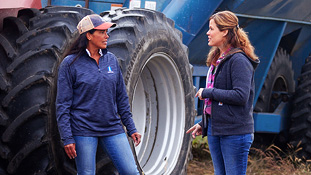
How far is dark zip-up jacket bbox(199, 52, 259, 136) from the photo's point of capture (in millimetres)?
3195

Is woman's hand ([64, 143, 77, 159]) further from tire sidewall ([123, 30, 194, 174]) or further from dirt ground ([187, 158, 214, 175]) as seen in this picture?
dirt ground ([187, 158, 214, 175])

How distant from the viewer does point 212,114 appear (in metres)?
3.32

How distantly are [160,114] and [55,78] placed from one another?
4.94 feet

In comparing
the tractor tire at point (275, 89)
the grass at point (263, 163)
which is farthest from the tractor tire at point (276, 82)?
the grass at point (263, 163)

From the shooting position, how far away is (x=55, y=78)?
3.53 m

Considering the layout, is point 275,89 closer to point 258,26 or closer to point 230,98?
point 258,26

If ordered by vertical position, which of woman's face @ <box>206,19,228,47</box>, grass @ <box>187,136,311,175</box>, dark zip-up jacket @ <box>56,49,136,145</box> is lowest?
grass @ <box>187,136,311,175</box>

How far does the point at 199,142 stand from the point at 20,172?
374 cm

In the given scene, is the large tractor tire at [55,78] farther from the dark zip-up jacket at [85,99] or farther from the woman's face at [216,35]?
the woman's face at [216,35]

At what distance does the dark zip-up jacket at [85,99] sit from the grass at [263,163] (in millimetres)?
2959

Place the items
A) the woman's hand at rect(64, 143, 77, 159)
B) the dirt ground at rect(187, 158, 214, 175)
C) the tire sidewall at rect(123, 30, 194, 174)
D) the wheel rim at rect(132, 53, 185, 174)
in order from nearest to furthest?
the woman's hand at rect(64, 143, 77, 159) → the tire sidewall at rect(123, 30, 194, 174) → the wheel rim at rect(132, 53, 185, 174) → the dirt ground at rect(187, 158, 214, 175)

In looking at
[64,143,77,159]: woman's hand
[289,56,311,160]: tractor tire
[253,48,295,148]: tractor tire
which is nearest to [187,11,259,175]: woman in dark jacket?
[64,143,77,159]: woman's hand

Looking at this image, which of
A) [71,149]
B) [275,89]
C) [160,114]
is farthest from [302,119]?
[71,149]

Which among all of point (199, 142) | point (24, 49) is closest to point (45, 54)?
point (24, 49)
